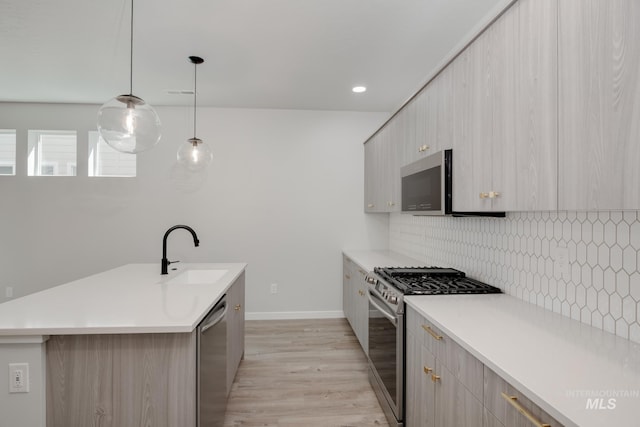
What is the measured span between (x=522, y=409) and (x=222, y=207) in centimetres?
386

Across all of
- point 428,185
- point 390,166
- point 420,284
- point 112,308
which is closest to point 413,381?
point 420,284

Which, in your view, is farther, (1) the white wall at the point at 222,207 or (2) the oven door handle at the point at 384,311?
(1) the white wall at the point at 222,207

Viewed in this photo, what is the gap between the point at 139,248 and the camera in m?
4.23

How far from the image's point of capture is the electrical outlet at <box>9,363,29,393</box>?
136 cm

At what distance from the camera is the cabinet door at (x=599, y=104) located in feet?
3.01

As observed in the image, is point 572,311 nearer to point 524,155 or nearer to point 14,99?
point 524,155

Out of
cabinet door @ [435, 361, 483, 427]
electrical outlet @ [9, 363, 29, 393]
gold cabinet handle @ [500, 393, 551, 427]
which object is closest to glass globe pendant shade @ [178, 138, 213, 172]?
electrical outlet @ [9, 363, 29, 393]

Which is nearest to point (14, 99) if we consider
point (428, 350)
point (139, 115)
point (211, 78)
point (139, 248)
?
point (139, 248)

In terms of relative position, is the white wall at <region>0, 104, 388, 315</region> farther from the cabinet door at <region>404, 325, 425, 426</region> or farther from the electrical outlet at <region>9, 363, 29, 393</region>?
the electrical outlet at <region>9, 363, 29, 393</region>

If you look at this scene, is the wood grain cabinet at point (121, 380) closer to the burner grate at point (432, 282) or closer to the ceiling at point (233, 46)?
the burner grate at point (432, 282)

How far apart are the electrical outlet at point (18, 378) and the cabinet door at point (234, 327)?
3.55ft

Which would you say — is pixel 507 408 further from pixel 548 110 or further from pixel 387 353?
pixel 387 353

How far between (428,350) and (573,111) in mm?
1142

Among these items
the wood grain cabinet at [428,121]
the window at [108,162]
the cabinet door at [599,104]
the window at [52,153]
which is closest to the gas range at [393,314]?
the wood grain cabinet at [428,121]
